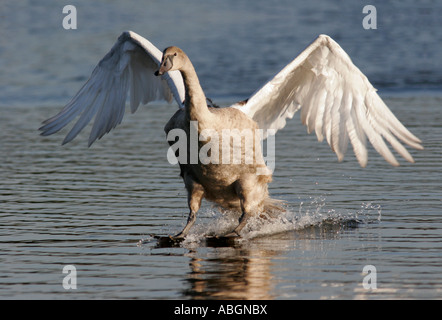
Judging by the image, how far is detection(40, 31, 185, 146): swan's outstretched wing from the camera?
401 inches

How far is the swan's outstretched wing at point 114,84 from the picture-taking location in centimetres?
1020

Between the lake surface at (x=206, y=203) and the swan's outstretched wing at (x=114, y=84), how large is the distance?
968mm

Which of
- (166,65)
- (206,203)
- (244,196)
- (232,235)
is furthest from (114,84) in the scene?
(232,235)

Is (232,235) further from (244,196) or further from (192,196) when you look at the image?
(192,196)

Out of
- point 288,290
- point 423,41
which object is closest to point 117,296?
point 288,290

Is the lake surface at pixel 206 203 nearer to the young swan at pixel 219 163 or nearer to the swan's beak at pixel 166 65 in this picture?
the young swan at pixel 219 163

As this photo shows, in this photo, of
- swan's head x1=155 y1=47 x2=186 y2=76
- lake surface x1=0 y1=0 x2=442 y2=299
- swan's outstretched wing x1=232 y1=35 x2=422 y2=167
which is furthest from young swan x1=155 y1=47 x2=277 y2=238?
swan's outstretched wing x1=232 y1=35 x2=422 y2=167

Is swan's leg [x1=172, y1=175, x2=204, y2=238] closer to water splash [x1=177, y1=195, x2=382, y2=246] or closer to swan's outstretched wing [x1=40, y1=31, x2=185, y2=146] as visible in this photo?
water splash [x1=177, y1=195, x2=382, y2=246]

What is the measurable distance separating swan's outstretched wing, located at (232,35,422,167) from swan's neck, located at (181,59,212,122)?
3.35ft

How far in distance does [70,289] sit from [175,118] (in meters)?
2.62

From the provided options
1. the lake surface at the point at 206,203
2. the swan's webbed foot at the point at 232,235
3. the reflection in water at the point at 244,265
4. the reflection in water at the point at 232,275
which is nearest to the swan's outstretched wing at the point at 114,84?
the lake surface at the point at 206,203

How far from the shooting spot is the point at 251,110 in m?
9.80

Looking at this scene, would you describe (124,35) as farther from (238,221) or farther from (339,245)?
(339,245)

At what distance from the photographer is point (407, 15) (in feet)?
80.9
